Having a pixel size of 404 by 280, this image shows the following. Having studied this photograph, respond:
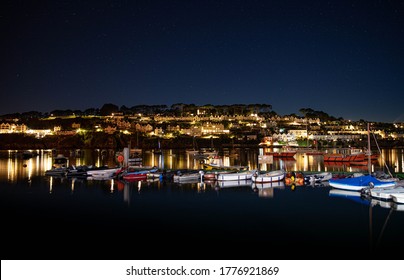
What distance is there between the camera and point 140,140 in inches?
3944

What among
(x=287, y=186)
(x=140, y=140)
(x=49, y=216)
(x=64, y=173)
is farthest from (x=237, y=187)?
(x=140, y=140)

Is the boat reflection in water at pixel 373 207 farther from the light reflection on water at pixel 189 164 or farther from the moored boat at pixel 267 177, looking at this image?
the light reflection on water at pixel 189 164

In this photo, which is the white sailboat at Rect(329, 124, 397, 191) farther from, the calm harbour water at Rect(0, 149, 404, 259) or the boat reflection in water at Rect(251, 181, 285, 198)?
the boat reflection in water at Rect(251, 181, 285, 198)

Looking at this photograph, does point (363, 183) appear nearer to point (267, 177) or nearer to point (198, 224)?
point (267, 177)

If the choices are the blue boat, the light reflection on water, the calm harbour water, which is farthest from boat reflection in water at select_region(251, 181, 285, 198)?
the light reflection on water

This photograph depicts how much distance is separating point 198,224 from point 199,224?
3 cm

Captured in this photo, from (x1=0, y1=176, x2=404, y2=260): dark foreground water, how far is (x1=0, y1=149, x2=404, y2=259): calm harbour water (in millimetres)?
29

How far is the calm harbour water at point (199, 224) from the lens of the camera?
9.50m

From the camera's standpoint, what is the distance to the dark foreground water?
31.1 feet

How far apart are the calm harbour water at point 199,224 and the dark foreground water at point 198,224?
29 mm

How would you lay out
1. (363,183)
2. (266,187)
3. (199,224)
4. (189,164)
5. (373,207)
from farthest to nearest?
(189,164), (266,187), (363,183), (373,207), (199,224)

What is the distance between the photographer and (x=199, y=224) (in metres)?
12.4

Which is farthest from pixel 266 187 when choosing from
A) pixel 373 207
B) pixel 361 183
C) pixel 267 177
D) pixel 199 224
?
pixel 199 224

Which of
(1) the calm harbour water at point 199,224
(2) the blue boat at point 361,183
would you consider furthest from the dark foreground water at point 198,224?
(2) the blue boat at point 361,183
